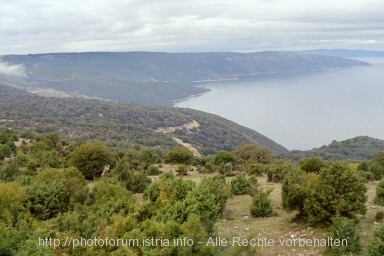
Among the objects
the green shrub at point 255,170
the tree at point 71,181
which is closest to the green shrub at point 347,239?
the tree at point 71,181

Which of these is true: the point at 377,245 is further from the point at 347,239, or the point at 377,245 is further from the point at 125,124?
the point at 125,124

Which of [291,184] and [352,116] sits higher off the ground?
[291,184]

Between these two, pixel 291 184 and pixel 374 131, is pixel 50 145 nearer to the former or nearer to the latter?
pixel 291 184


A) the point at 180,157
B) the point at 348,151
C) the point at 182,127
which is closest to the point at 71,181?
the point at 180,157

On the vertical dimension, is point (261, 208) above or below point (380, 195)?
below

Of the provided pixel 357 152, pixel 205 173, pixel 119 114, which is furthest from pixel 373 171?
pixel 119 114

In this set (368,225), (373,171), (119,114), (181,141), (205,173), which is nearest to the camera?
(368,225)

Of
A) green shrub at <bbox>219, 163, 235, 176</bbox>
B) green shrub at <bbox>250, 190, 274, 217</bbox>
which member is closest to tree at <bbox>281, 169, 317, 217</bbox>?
green shrub at <bbox>250, 190, 274, 217</bbox>
